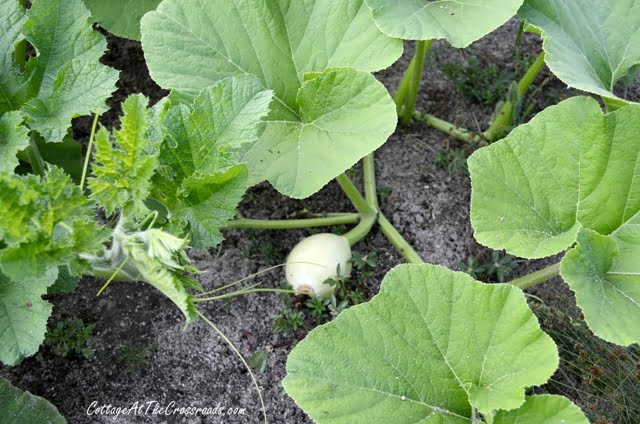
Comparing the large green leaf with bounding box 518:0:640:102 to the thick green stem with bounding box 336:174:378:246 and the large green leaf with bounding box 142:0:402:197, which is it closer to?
the large green leaf with bounding box 142:0:402:197

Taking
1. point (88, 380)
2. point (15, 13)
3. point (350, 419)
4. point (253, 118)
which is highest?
point (15, 13)

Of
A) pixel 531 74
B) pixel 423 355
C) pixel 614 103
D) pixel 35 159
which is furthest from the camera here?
pixel 531 74

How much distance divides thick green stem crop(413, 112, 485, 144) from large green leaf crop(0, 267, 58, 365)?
1.60m

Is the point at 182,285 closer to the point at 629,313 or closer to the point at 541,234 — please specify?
the point at 541,234

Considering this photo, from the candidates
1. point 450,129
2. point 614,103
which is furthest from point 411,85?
point 614,103

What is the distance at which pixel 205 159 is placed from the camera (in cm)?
176

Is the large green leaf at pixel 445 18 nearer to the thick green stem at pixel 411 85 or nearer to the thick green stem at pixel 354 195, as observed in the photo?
the thick green stem at pixel 411 85

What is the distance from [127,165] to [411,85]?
4.49ft

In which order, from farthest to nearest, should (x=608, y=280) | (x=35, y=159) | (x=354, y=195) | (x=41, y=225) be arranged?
(x=354, y=195)
(x=35, y=159)
(x=608, y=280)
(x=41, y=225)

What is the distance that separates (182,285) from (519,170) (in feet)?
3.18

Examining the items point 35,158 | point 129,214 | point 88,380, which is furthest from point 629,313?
point 35,158

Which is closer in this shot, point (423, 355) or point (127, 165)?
point (127, 165)

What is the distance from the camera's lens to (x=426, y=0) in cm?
222

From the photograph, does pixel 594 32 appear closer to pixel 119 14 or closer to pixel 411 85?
pixel 411 85
